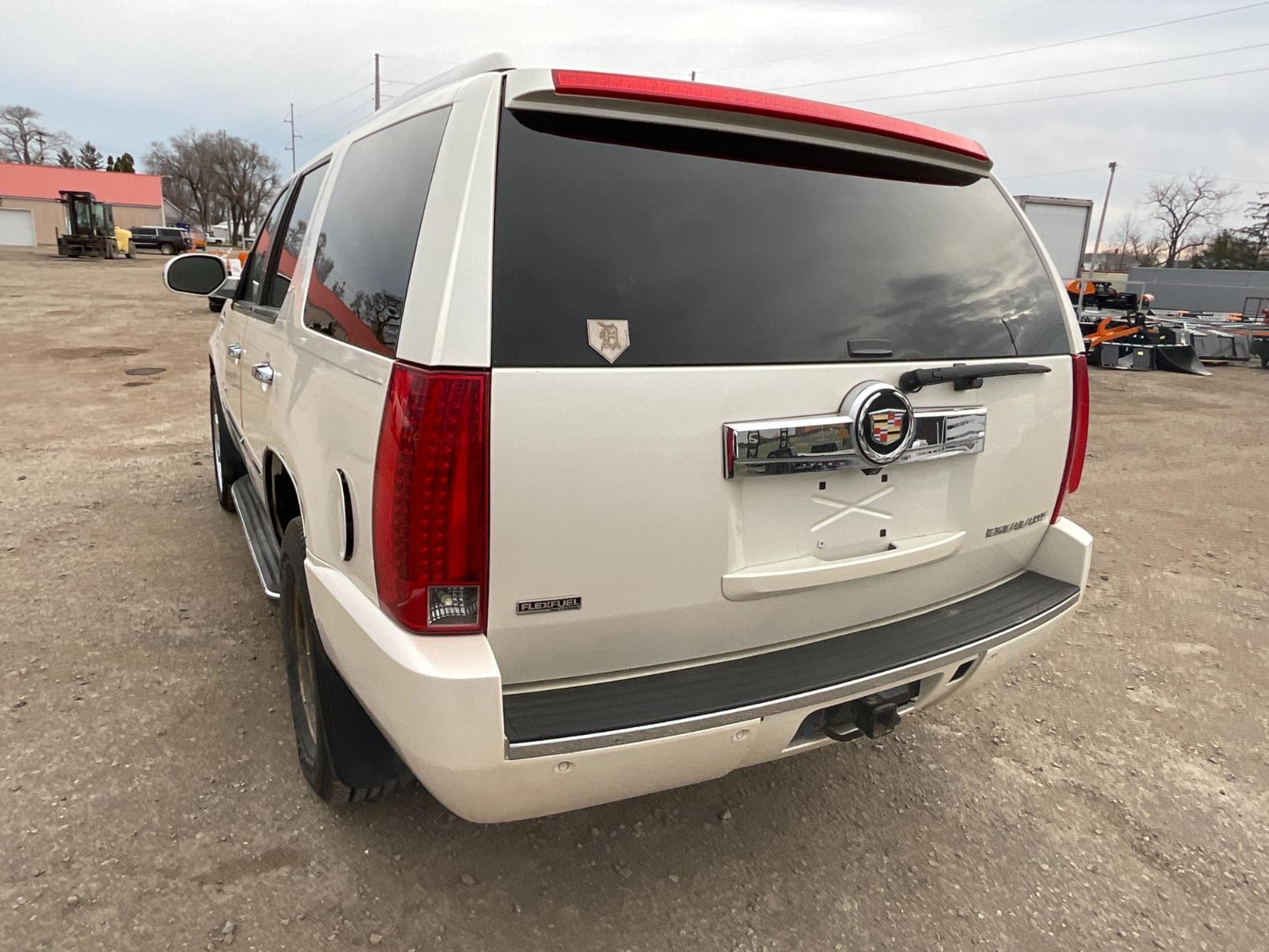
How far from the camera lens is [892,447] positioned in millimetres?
2061

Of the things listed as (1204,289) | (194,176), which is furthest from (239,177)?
(1204,289)

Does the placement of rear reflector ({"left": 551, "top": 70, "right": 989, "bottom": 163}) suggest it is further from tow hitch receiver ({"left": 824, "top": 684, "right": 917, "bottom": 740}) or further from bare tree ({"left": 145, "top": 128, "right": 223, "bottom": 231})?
bare tree ({"left": 145, "top": 128, "right": 223, "bottom": 231})

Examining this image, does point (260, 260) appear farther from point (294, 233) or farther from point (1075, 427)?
point (1075, 427)

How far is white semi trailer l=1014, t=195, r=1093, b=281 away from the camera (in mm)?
18891

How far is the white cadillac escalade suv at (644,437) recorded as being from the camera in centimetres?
173

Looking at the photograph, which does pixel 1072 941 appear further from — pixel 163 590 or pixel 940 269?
pixel 163 590

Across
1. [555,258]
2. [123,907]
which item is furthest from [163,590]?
[555,258]

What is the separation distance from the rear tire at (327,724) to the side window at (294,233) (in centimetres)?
103

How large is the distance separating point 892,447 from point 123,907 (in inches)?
90.2

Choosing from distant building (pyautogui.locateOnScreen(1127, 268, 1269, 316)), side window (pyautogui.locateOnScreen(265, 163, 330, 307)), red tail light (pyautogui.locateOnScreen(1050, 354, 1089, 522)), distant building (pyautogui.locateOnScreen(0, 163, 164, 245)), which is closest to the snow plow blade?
red tail light (pyautogui.locateOnScreen(1050, 354, 1089, 522))

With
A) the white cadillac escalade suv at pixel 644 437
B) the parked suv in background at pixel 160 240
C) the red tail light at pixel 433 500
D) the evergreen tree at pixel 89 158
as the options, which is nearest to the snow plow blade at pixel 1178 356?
the white cadillac escalade suv at pixel 644 437

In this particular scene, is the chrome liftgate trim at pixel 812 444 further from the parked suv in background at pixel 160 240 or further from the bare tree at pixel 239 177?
the bare tree at pixel 239 177

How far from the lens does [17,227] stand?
2271 inches

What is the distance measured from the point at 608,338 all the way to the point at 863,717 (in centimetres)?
114
